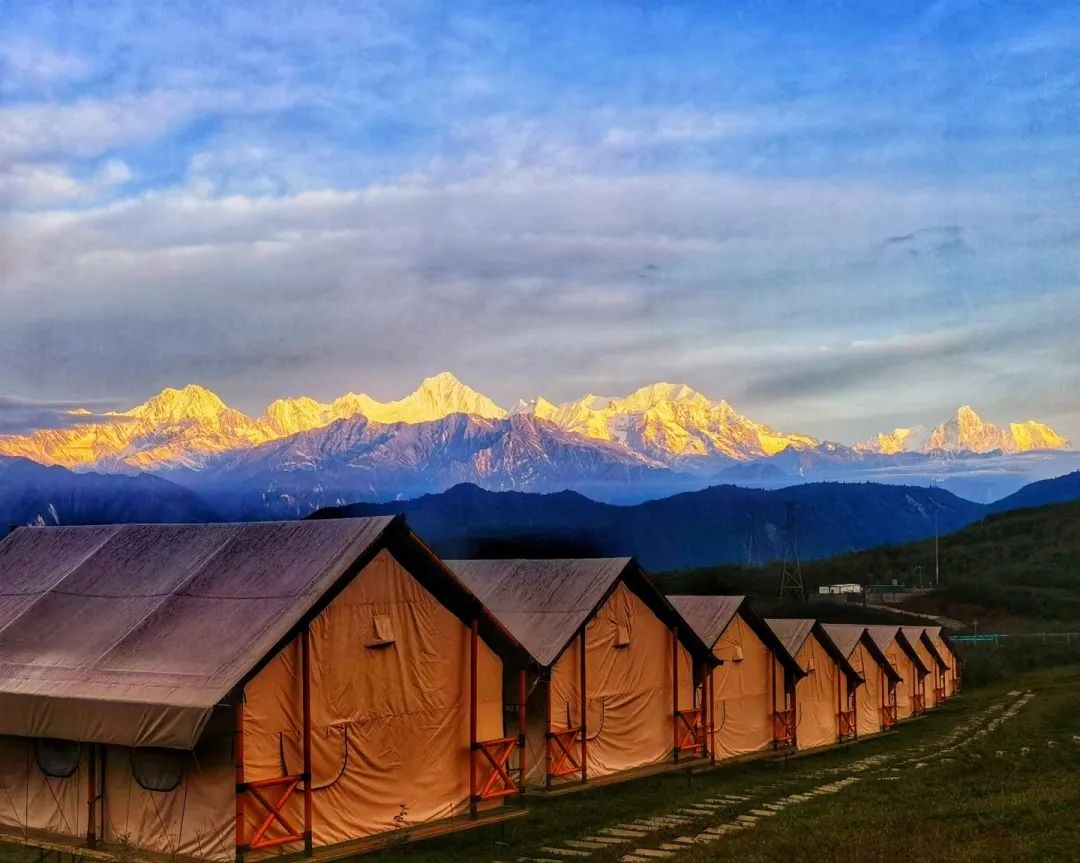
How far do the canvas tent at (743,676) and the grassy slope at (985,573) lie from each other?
6853 cm

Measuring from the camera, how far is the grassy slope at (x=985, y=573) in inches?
4227

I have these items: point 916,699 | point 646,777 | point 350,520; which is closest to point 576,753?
point 646,777

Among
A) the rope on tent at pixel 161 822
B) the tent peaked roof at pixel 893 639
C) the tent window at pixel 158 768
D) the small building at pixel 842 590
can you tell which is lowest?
the rope on tent at pixel 161 822

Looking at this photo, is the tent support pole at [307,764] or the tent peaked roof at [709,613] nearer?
the tent support pole at [307,764]

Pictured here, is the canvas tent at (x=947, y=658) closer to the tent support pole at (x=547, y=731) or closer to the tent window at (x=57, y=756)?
the tent support pole at (x=547, y=731)

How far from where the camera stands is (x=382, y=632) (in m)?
22.4

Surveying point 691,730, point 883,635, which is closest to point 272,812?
point 691,730

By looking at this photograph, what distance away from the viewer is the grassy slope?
107m

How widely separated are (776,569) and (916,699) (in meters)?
77.9

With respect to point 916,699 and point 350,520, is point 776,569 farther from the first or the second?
point 350,520

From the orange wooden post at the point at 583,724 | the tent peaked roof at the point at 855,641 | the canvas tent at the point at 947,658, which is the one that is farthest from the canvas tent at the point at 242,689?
the canvas tent at the point at 947,658

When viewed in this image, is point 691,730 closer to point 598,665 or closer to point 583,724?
point 598,665

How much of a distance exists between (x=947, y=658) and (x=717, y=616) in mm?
39717

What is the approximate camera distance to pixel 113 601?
23250 millimetres
